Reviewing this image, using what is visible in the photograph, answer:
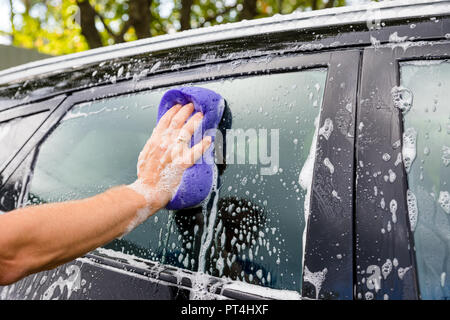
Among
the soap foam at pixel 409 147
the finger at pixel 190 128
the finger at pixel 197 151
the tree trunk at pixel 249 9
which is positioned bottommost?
the soap foam at pixel 409 147

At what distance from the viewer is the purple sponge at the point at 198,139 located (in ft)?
4.30

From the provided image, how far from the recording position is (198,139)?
138 centimetres

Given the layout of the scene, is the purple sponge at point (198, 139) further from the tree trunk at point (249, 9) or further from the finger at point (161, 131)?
the tree trunk at point (249, 9)

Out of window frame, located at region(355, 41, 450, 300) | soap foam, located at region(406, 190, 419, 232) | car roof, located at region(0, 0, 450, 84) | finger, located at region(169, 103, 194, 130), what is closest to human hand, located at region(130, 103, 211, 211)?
finger, located at region(169, 103, 194, 130)

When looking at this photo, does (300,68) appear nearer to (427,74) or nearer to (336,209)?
(427,74)

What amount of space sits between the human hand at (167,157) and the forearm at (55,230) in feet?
0.35

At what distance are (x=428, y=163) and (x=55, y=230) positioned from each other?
3.05 ft

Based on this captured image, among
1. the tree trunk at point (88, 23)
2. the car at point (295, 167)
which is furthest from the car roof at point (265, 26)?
the tree trunk at point (88, 23)

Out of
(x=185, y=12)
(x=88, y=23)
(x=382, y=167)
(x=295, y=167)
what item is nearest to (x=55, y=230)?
(x=295, y=167)

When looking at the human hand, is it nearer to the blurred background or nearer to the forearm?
the forearm

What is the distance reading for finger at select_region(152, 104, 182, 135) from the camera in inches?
56.3
